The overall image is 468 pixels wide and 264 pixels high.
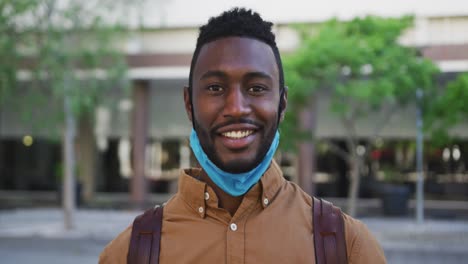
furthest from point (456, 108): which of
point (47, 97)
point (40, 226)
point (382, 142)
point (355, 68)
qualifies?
point (40, 226)

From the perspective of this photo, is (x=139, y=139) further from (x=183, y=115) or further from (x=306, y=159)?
(x=306, y=159)

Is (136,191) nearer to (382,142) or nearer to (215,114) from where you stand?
(382,142)

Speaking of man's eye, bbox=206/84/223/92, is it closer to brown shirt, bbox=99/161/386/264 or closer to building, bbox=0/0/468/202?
brown shirt, bbox=99/161/386/264

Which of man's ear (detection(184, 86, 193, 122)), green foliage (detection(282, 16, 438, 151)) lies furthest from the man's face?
green foliage (detection(282, 16, 438, 151))

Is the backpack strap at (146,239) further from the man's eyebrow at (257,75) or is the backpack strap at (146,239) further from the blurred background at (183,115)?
the blurred background at (183,115)

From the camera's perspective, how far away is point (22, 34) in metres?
14.4

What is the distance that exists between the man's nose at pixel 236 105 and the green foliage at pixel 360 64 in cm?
1234

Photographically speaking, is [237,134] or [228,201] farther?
[228,201]

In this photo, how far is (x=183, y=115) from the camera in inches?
931

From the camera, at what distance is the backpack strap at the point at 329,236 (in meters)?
1.70

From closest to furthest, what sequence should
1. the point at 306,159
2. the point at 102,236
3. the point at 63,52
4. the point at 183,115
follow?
the point at 63,52 → the point at 102,236 → the point at 306,159 → the point at 183,115

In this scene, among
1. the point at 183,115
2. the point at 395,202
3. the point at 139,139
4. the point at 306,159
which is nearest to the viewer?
the point at 395,202

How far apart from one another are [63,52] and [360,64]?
22.9ft

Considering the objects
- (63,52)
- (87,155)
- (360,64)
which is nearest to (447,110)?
(360,64)
